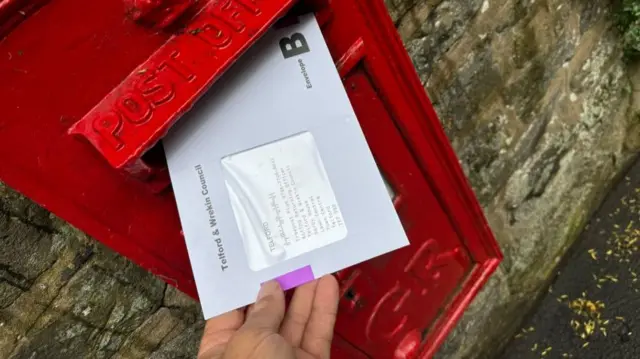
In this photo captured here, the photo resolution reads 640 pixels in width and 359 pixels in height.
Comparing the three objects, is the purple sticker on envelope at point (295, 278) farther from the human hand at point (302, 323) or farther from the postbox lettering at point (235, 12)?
the postbox lettering at point (235, 12)

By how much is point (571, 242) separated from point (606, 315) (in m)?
0.34

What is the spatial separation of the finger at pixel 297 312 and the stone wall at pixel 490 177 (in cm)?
47

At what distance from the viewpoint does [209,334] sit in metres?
1.03

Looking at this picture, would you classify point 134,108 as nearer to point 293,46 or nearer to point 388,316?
point 293,46

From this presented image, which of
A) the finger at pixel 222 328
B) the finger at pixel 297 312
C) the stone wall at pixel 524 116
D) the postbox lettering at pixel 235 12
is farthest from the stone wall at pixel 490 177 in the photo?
the postbox lettering at pixel 235 12

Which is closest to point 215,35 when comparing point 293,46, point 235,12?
point 235,12

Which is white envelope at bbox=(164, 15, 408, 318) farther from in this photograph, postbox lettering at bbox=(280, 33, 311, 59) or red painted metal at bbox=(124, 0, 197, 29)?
red painted metal at bbox=(124, 0, 197, 29)

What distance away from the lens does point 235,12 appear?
32.8 inches

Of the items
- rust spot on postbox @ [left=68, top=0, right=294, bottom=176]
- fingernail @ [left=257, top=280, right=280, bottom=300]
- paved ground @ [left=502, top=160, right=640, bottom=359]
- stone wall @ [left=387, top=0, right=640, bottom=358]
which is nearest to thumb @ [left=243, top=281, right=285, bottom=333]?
fingernail @ [left=257, top=280, right=280, bottom=300]

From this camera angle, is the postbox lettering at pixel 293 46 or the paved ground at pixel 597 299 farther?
the paved ground at pixel 597 299

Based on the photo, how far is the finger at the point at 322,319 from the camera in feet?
3.31

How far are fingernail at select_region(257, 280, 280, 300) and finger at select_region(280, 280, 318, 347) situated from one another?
0.29ft

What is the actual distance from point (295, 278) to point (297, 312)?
10 cm

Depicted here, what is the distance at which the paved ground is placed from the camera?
7.06 ft
